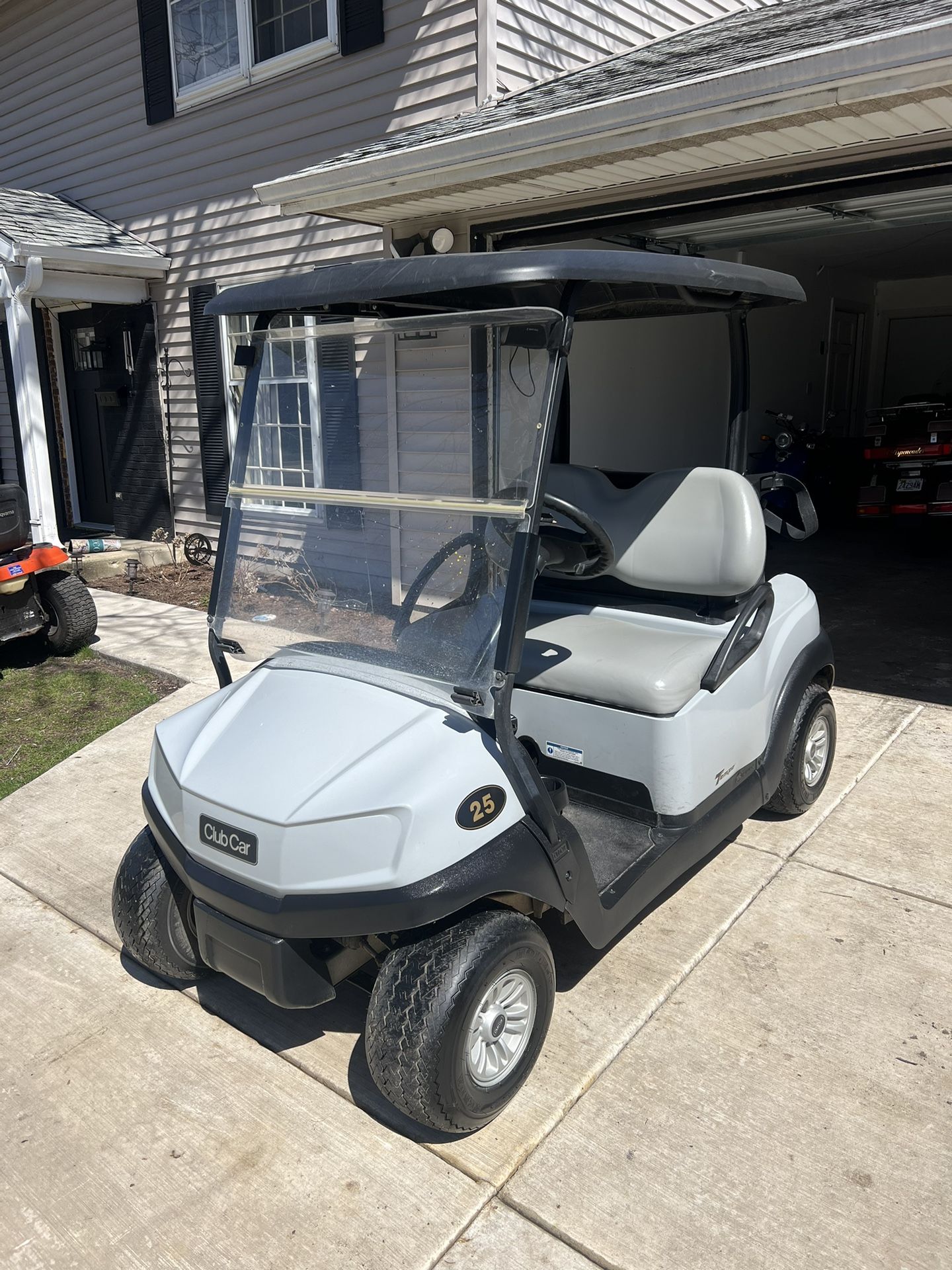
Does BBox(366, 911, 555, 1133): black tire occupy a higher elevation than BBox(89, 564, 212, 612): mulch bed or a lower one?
higher

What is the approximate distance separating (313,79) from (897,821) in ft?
20.6

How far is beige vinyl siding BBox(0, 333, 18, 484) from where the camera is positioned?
36.3 feet

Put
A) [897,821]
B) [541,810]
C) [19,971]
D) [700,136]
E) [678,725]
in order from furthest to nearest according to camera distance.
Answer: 1. [700,136]
2. [897,821]
3. [19,971]
4. [678,725]
5. [541,810]

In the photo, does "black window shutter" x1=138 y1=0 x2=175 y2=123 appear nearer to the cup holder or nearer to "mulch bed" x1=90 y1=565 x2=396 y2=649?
"mulch bed" x1=90 y1=565 x2=396 y2=649

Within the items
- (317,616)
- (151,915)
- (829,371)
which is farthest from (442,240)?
(829,371)

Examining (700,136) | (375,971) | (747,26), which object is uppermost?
(747,26)

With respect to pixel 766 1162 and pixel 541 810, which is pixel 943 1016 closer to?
pixel 766 1162

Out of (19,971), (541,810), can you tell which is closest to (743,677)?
(541,810)

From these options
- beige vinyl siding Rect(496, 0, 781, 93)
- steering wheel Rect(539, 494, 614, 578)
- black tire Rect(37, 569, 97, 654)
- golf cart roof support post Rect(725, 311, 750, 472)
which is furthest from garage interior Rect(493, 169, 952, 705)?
black tire Rect(37, 569, 97, 654)

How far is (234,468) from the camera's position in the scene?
2.62 metres

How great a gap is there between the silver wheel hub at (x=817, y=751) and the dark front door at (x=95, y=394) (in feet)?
25.6

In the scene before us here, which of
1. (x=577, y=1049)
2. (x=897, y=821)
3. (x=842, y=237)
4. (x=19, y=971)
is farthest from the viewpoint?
(x=842, y=237)

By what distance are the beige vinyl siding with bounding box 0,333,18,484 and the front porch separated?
2cm

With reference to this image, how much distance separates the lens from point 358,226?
669cm
